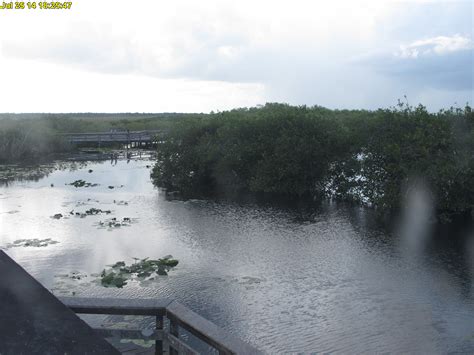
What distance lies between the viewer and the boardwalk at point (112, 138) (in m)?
87.2

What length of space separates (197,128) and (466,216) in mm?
26075

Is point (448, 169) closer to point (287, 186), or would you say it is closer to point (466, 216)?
point (466, 216)

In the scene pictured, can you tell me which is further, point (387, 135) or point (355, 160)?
point (355, 160)

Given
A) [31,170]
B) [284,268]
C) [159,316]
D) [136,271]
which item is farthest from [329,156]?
[159,316]

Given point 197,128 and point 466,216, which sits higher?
point 197,128

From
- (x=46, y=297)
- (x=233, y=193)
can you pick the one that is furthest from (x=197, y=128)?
(x=46, y=297)

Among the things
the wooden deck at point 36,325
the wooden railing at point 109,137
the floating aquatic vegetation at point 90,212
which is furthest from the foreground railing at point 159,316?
the wooden railing at point 109,137

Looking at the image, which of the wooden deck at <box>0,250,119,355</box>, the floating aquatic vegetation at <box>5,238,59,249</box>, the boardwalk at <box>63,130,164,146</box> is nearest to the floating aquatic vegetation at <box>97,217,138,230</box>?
the floating aquatic vegetation at <box>5,238,59,249</box>

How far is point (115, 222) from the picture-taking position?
31453mm

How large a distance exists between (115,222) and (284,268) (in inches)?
523

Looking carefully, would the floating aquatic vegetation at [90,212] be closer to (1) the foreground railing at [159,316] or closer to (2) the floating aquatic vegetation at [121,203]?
(2) the floating aquatic vegetation at [121,203]

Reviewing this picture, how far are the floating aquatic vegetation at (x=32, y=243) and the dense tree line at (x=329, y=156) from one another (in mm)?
18995

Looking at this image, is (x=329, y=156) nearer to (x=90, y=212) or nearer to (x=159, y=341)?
(x=90, y=212)

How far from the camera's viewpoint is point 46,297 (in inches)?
152
